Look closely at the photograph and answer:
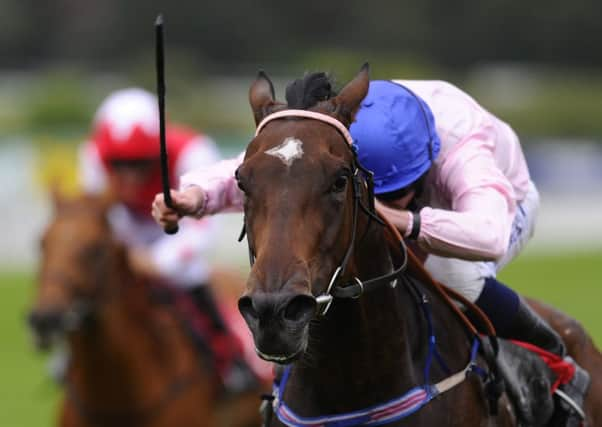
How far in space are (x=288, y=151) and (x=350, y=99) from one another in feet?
1.23

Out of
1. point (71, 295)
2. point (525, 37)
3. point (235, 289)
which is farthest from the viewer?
point (525, 37)

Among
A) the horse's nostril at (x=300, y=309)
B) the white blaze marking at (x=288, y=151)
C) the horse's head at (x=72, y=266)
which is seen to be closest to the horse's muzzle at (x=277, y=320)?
the horse's nostril at (x=300, y=309)

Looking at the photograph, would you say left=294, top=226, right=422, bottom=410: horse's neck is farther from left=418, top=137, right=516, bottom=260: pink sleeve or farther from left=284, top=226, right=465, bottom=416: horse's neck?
left=418, top=137, right=516, bottom=260: pink sleeve

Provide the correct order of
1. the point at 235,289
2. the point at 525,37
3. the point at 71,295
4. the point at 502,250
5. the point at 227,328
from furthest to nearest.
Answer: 1. the point at 525,37
2. the point at 235,289
3. the point at 227,328
4. the point at 71,295
5. the point at 502,250

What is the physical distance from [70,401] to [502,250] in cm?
381

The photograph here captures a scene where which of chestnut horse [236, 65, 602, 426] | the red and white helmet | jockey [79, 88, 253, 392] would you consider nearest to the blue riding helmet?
chestnut horse [236, 65, 602, 426]

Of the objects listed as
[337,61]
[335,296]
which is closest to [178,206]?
[335,296]

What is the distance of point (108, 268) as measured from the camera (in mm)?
7512

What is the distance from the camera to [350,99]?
3.92 meters

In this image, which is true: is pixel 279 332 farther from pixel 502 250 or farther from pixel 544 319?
pixel 544 319

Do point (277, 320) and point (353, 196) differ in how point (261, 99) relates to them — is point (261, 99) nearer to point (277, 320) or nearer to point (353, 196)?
point (353, 196)

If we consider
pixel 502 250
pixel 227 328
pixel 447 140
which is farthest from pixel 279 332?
pixel 227 328

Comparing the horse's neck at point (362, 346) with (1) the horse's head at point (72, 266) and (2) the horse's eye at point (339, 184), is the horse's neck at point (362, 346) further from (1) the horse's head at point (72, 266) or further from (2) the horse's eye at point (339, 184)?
(1) the horse's head at point (72, 266)

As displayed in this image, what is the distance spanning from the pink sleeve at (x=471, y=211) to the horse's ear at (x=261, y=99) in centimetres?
57
